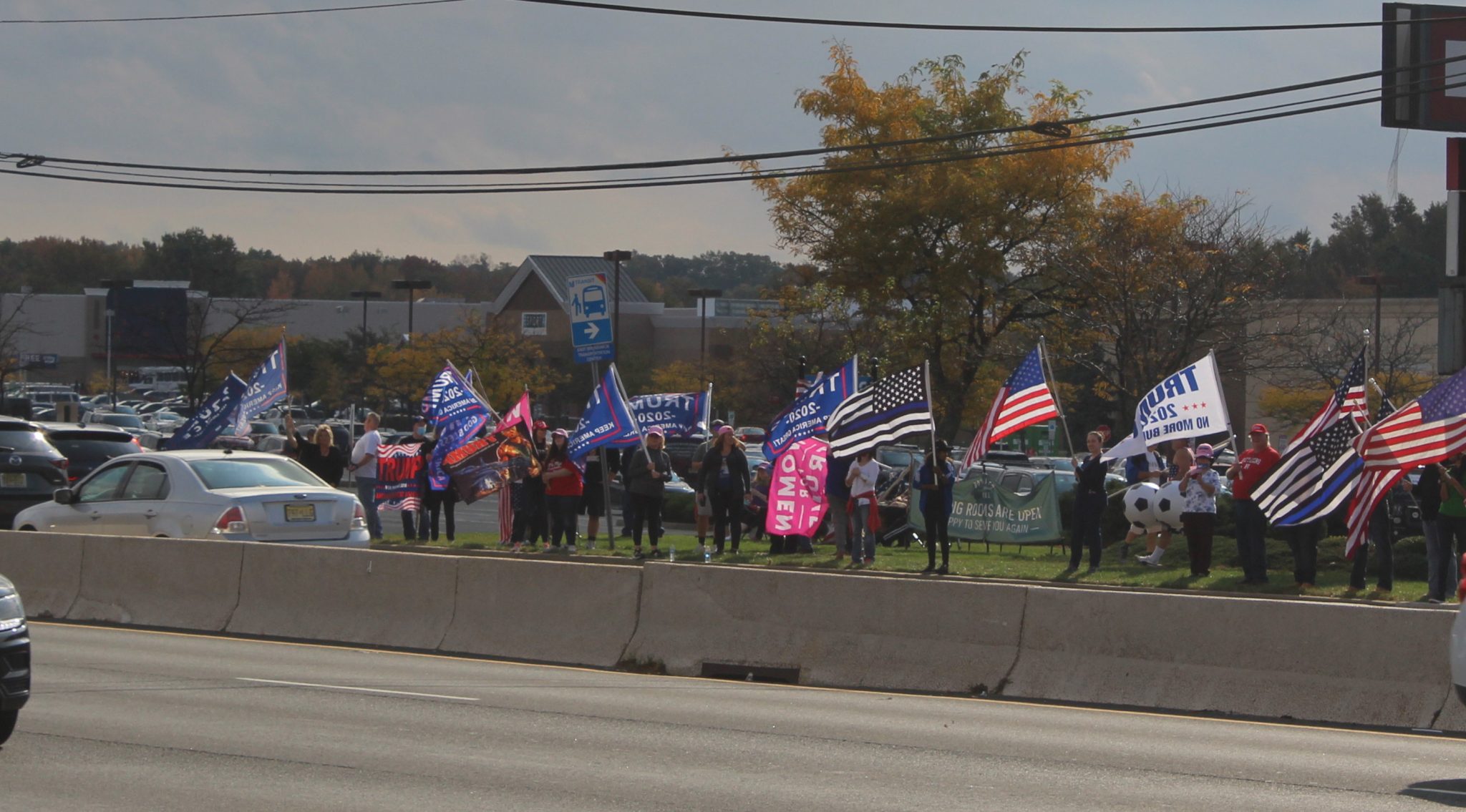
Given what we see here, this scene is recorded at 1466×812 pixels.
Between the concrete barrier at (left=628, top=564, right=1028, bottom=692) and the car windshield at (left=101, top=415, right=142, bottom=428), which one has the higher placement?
the car windshield at (left=101, top=415, right=142, bottom=428)

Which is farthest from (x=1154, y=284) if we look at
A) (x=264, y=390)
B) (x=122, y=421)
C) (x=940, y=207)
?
(x=122, y=421)

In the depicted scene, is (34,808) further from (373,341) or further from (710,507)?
(373,341)

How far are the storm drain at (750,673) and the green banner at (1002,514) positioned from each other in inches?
457

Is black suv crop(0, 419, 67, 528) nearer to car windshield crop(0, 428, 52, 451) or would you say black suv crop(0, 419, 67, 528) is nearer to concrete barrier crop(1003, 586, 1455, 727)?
car windshield crop(0, 428, 52, 451)

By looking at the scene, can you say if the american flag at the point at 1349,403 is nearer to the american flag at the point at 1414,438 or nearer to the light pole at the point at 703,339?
the american flag at the point at 1414,438

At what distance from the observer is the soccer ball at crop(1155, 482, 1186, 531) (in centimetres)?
2059

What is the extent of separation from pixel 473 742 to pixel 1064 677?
4861 mm

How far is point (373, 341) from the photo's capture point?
7744 centimetres

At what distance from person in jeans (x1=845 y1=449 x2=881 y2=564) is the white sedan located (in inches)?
250

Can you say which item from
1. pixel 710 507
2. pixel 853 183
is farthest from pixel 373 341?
pixel 710 507

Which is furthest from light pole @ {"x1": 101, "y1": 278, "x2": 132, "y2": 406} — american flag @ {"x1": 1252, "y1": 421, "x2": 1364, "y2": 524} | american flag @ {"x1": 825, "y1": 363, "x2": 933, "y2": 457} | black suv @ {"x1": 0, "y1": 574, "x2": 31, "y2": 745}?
black suv @ {"x1": 0, "y1": 574, "x2": 31, "y2": 745}

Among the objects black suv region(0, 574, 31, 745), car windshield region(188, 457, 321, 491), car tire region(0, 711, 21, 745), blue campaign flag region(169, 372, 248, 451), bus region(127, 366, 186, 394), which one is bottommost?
car tire region(0, 711, 21, 745)

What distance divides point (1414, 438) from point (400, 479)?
1464cm

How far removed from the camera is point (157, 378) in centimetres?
9269
